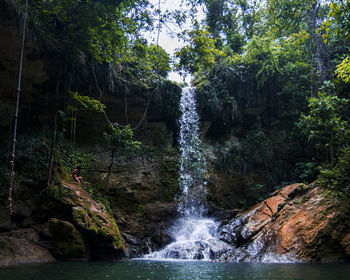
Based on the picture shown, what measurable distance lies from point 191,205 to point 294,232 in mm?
6390

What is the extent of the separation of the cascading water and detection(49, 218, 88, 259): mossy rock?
2731 mm

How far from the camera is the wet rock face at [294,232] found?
6824 mm

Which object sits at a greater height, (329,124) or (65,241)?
(329,124)

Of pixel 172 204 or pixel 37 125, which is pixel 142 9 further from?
pixel 172 204

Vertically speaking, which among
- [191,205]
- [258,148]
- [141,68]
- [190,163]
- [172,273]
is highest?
[141,68]

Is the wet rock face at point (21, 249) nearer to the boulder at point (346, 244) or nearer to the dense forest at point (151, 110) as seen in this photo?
the dense forest at point (151, 110)

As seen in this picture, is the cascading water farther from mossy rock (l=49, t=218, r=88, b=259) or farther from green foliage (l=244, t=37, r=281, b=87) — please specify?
green foliage (l=244, t=37, r=281, b=87)

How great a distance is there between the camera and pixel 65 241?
23.7 feet

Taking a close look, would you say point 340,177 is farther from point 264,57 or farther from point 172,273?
point 264,57

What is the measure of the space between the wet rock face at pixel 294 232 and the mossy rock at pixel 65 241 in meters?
4.35

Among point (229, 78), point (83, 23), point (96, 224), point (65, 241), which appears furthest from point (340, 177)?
point (83, 23)

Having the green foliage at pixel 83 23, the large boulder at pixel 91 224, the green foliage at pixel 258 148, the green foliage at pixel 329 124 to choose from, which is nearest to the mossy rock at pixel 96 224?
the large boulder at pixel 91 224

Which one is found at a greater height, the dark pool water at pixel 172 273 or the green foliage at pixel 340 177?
the green foliage at pixel 340 177

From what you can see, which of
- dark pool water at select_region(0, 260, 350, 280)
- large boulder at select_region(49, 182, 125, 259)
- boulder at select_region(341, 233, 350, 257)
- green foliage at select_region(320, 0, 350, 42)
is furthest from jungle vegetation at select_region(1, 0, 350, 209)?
green foliage at select_region(320, 0, 350, 42)
